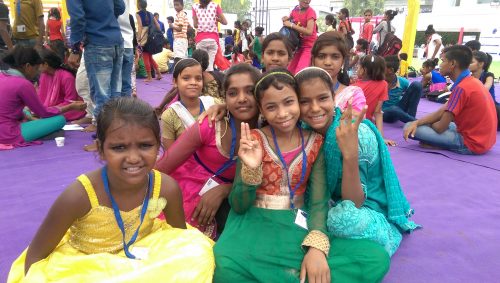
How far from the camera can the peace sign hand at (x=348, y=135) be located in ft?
4.99

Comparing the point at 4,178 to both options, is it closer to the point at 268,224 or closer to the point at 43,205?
the point at 43,205

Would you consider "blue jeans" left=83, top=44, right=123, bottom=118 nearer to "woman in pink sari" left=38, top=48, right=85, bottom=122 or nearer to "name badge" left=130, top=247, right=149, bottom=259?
"woman in pink sari" left=38, top=48, right=85, bottom=122

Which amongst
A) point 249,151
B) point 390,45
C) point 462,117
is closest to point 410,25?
point 390,45

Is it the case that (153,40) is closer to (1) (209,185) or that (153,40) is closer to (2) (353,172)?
(1) (209,185)

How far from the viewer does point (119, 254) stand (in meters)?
1.42

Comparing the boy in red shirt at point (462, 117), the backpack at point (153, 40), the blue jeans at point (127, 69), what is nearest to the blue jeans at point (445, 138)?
the boy in red shirt at point (462, 117)

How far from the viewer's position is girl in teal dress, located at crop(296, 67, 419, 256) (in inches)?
61.4

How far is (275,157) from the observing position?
1669 mm

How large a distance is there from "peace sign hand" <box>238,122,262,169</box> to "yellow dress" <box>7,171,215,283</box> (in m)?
0.35

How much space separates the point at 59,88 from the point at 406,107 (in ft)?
14.5

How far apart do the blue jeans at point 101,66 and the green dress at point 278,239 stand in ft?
8.15

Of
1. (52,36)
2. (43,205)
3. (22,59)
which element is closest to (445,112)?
(43,205)

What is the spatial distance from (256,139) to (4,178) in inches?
89.2

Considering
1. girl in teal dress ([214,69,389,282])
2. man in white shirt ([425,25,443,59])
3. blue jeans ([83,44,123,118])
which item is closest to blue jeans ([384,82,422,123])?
blue jeans ([83,44,123,118])
